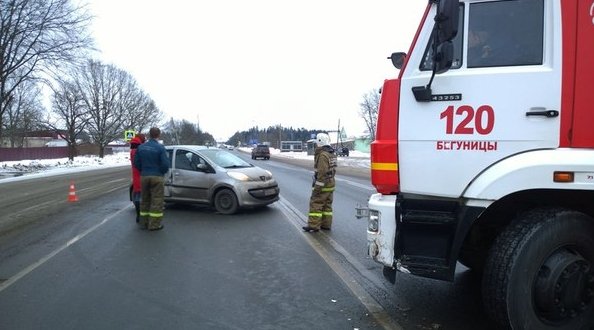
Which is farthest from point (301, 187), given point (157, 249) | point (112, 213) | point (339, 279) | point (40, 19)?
point (40, 19)

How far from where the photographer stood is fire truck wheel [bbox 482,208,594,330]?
12.6 ft

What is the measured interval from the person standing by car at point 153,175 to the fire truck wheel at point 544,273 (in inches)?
267

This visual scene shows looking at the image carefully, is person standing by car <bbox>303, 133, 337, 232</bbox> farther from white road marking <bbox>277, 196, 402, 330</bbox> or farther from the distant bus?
the distant bus

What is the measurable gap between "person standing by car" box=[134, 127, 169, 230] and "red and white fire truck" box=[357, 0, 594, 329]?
6.02 meters

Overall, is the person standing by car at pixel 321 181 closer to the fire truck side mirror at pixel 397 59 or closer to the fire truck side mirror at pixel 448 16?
the fire truck side mirror at pixel 397 59

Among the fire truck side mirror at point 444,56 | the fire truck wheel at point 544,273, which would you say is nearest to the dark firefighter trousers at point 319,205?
the fire truck wheel at point 544,273

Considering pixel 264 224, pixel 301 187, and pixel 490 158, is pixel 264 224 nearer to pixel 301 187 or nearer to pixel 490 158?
pixel 490 158

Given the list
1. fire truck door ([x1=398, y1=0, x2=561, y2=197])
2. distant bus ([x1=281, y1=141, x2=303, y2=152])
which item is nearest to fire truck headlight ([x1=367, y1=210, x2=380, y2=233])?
fire truck door ([x1=398, y1=0, x2=561, y2=197])

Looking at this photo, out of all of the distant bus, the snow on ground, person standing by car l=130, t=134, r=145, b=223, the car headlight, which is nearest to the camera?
person standing by car l=130, t=134, r=145, b=223

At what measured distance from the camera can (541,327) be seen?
12.8 ft

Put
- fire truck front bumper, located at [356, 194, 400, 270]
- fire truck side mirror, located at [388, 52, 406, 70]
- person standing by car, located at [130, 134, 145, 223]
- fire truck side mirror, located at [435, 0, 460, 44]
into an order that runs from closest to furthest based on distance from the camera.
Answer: fire truck side mirror, located at [435, 0, 460, 44] → fire truck front bumper, located at [356, 194, 400, 270] → fire truck side mirror, located at [388, 52, 406, 70] → person standing by car, located at [130, 134, 145, 223]

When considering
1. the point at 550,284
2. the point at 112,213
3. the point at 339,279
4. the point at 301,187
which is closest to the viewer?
the point at 550,284

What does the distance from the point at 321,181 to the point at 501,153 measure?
522 centimetres

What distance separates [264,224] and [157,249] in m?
2.71
